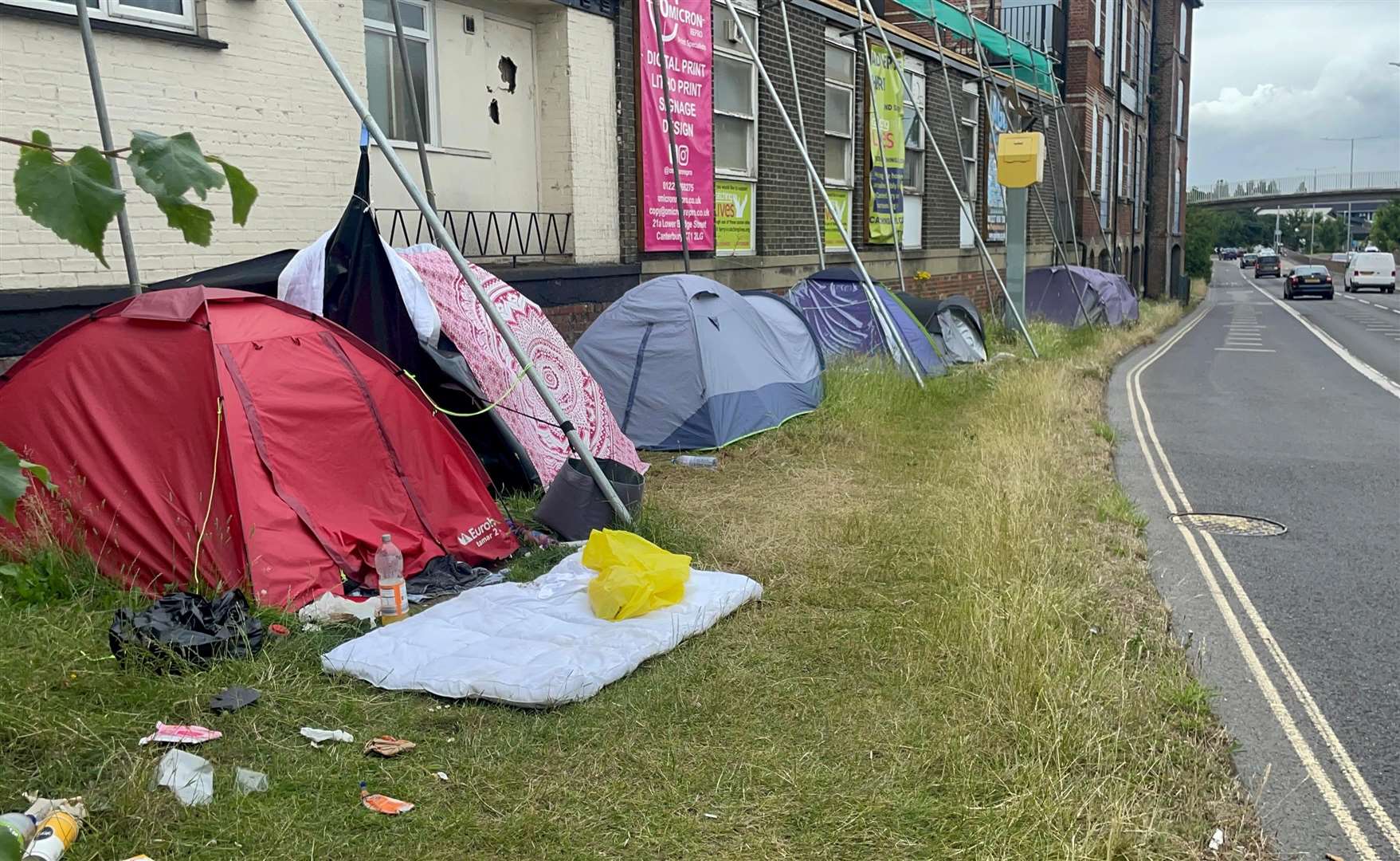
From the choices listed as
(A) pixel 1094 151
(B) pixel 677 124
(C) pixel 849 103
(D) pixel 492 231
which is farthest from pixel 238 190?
(A) pixel 1094 151

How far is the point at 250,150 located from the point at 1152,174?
131 feet

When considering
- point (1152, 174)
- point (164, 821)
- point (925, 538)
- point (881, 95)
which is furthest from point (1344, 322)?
point (164, 821)

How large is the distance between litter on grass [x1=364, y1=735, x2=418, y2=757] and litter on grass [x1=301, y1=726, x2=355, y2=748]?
3.1 inches

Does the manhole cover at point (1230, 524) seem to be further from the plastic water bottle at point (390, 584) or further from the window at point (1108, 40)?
the window at point (1108, 40)

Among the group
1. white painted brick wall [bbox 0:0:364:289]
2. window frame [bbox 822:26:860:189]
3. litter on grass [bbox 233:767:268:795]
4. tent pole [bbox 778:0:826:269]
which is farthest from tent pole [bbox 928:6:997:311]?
litter on grass [bbox 233:767:268:795]

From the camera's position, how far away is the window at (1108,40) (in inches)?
1243

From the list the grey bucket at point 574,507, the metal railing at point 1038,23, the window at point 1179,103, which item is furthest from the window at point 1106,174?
the grey bucket at point 574,507

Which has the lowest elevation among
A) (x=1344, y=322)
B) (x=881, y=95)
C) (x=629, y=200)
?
(x=1344, y=322)

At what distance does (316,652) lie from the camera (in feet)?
15.4

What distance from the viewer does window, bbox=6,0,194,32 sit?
6.77 m

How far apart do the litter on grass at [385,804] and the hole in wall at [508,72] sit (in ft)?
27.9

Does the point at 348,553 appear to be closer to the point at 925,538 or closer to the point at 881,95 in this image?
the point at 925,538

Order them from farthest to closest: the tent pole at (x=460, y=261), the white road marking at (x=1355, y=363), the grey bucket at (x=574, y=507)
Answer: the white road marking at (x=1355, y=363), the grey bucket at (x=574, y=507), the tent pole at (x=460, y=261)

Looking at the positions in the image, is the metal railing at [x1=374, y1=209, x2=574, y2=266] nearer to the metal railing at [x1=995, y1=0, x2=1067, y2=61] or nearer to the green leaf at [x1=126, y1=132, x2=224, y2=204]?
the green leaf at [x1=126, y1=132, x2=224, y2=204]
